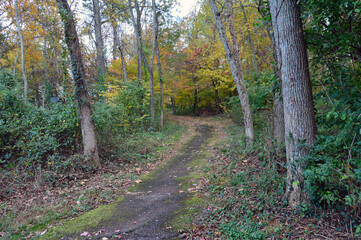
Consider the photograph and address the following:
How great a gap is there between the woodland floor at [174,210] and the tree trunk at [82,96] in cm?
89

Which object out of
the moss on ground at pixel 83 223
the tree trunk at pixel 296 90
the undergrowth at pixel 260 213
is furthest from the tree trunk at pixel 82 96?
the tree trunk at pixel 296 90

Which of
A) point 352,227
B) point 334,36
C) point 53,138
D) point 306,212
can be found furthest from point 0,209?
point 334,36

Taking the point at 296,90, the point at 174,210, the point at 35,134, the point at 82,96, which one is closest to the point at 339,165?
the point at 296,90

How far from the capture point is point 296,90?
11.2 ft

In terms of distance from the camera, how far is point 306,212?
335cm

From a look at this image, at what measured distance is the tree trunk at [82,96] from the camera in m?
6.79

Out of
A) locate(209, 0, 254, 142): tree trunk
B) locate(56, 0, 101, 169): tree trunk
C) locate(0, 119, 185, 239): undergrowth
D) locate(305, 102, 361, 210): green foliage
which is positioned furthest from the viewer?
locate(209, 0, 254, 142): tree trunk

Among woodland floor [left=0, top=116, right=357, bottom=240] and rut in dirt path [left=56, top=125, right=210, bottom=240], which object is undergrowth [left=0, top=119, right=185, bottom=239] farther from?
rut in dirt path [left=56, top=125, right=210, bottom=240]

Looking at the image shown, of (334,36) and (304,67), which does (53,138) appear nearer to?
(304,67)

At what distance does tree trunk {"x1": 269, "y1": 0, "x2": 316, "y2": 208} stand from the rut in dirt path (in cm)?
223

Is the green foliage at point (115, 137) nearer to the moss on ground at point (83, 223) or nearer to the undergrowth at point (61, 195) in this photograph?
the undergrowth at point (61, 195)

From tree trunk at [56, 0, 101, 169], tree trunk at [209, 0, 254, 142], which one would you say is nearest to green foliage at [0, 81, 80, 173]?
tree trunk at [56, 0, 101, 169]

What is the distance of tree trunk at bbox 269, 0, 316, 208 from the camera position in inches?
134

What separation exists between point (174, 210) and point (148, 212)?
20.4 inches
